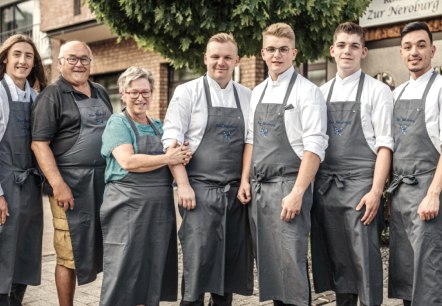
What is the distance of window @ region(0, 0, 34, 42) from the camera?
17.1 m

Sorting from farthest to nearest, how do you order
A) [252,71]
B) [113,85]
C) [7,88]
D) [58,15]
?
[113,85] → [58,15] → [252,71] → [7,88]

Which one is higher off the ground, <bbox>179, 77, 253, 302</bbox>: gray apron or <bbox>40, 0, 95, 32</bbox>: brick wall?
<bbox>40, 0, 95, 32</bbox>: brick wall

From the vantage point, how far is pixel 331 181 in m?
3.70

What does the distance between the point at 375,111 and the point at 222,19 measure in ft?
9.22

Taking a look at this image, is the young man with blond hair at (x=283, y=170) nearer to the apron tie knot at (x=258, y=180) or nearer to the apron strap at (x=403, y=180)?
the apron tie knot at (x=258, y=180)

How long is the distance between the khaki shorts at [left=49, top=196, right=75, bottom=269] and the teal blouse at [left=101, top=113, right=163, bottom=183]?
0.50 m

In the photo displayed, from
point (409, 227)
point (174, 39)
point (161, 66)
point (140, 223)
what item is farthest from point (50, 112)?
point (161, 66)

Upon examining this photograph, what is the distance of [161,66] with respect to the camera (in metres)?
12.4

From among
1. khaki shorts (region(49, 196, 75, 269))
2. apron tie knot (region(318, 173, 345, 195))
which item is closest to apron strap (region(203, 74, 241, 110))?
apron tie knot (region(318, 173, 345, 195))

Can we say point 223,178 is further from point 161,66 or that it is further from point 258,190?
point 161,66

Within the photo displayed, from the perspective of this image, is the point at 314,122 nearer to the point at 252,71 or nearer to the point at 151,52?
the point at 252,71

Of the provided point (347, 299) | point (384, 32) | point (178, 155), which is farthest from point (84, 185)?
point (384, 32)

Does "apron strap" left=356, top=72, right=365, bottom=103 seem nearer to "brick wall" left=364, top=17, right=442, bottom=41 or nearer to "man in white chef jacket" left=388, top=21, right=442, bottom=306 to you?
"man in white chef jacket" left=388, top=21, right=442, bottom=306

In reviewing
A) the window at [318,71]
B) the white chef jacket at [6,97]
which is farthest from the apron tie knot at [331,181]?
the window at [318,71]
